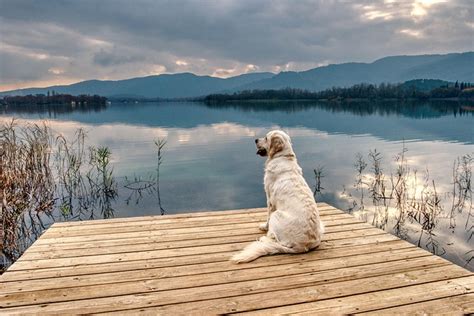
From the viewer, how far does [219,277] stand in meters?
3.72

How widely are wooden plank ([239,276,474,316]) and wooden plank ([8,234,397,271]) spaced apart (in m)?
1.27

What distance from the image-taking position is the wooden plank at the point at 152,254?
13.5 ft

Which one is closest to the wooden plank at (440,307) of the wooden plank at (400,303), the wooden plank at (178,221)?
the wooden plank at (400,303)

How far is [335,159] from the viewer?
16594 millimetres

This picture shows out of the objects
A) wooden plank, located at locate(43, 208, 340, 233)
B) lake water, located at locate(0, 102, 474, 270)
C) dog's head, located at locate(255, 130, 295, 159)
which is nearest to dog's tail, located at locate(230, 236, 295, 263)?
dog's head, located at locate(255, 130, 295, 159)

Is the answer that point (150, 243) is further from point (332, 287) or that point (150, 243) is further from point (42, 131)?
point (42, 131)

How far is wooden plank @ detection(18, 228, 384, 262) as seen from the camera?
4.41 metres

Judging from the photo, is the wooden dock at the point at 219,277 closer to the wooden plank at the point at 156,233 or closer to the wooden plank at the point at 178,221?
the wooden plank at the point at 156,233

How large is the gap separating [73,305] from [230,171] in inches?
448

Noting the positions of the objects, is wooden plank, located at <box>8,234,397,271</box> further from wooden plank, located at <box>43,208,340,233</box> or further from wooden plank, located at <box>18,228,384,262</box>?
wooden plank, located at <box>43,208,340,233</box>

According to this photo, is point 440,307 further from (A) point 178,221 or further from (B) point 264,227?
(A) point 178,221

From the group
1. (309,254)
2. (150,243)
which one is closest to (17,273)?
(150,243)

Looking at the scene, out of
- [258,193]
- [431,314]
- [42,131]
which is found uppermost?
[42,131]

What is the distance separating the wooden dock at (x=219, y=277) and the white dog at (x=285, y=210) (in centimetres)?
14
